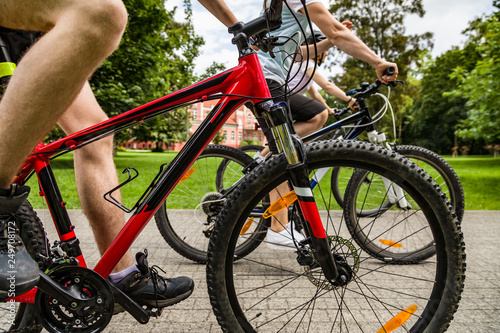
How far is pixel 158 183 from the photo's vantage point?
155 centimetres

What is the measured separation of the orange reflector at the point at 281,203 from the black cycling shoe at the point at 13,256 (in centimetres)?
89

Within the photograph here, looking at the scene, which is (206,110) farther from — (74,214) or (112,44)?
(74,214)

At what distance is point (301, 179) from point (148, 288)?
823mm

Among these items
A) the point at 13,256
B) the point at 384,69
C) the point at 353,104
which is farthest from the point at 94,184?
the point at 353,104

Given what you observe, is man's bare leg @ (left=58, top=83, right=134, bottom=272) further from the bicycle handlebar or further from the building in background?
the bicycle handlebar

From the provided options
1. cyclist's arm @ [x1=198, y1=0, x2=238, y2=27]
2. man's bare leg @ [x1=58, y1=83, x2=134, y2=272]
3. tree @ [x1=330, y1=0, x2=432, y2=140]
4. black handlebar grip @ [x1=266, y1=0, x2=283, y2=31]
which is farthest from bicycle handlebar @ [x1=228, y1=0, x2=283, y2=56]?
tree @ [x1=330, y1=0, x2=432, y2=140]

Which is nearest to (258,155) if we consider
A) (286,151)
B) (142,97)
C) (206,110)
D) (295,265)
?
(295,265)

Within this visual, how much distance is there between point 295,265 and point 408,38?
26340 mm

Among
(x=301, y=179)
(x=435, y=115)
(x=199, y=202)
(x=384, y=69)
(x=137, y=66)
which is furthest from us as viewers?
(x=435, y=115)

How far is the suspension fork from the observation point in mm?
1386

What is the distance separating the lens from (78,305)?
1.43m

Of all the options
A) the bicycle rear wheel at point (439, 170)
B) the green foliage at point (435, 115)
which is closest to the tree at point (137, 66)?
the bicycle rear wheel at point (439, 170)

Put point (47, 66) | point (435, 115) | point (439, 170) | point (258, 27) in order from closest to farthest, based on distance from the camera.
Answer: point (47, 66)
point (258, 27)
point (439, 170)
point (435, 115)

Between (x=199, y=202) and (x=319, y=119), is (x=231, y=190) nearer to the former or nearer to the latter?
(x=199, y=202)
